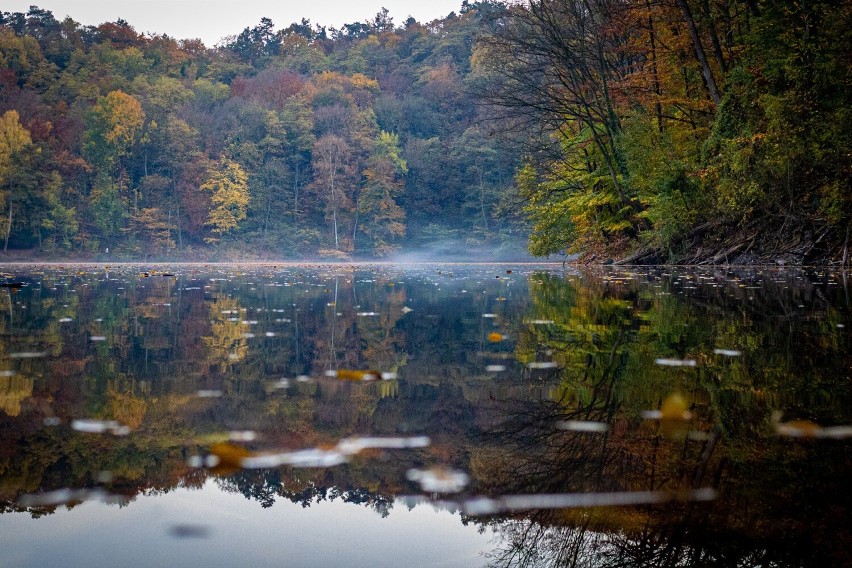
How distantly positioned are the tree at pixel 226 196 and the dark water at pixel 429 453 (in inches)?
2156

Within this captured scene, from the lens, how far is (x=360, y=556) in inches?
51.1

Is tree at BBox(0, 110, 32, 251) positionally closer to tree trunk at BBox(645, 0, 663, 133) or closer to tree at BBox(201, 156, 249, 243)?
tree at BBox(201, 156, 249, 243)

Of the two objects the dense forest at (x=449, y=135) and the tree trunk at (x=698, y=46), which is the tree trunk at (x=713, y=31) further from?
the tree trunk at (x=698, y=46)

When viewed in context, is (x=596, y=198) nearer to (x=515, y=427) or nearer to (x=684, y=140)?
(x=684, y=140)

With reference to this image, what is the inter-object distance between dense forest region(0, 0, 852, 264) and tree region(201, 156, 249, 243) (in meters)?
0.17

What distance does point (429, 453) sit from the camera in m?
1.90

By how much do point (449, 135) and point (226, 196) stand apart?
21108 mm

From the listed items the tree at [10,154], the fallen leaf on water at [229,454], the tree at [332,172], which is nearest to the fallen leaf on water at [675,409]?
the fallen leaf on water at [229,454]

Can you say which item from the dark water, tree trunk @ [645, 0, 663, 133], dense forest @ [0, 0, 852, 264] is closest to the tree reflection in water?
the dark water

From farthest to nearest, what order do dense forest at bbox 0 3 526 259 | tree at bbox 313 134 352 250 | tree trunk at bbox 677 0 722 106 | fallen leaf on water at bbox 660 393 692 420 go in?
tree at bbox 313 134 352 250 < dense forest at bbox 0 3 526 259 < tree trunk at bbox 677 0 722 106 < fallen leaf on water at bbox 660 393 692 420

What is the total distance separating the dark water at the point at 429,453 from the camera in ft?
4.39

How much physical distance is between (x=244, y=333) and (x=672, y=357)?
8.94 ft

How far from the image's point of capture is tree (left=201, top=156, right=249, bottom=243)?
187 ft

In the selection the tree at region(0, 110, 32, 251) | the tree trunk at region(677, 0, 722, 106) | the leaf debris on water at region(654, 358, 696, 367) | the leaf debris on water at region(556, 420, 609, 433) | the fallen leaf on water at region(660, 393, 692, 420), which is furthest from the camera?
the tree at region(0, 110, 32, 251)
